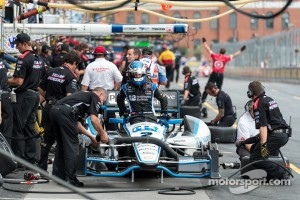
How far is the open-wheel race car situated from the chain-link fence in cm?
3889

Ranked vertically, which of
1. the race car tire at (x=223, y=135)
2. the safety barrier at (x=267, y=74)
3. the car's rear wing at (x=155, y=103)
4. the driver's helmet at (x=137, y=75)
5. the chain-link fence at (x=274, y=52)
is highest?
the driver's helmet at (x=137, y=75)

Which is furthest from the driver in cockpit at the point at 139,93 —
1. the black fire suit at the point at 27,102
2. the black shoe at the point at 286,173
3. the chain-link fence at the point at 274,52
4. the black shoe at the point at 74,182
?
the chain-link fence at the point at 274,52

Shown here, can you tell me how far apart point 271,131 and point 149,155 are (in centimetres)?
193

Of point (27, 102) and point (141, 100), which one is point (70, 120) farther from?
point (27, 102)

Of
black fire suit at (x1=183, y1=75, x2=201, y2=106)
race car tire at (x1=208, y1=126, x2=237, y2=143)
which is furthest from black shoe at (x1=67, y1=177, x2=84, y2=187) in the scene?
black fire suit at (x1=183, y1=75, x2=201, y2=106)

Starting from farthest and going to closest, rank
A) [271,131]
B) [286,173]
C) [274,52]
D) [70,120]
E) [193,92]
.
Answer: [274,52] → [193,92] → [286,173] → [271,131] → [70,120]

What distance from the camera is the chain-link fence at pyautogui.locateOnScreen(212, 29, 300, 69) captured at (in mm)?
55188

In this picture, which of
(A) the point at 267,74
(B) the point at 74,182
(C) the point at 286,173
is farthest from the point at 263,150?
(A) the point at 267,74

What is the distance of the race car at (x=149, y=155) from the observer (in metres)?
14.1

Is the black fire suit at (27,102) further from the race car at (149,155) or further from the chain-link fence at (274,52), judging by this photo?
the chain-link fence at (274,52)

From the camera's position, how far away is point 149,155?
14.0 meters

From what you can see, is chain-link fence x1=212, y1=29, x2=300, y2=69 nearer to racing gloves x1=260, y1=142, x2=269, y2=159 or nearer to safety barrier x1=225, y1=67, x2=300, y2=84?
safety barrier x1=225, y1=67, x2=300, y2=84

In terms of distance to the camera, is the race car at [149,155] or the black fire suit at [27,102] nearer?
the race car at [149,155]

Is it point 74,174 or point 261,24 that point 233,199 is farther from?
point 261,24
